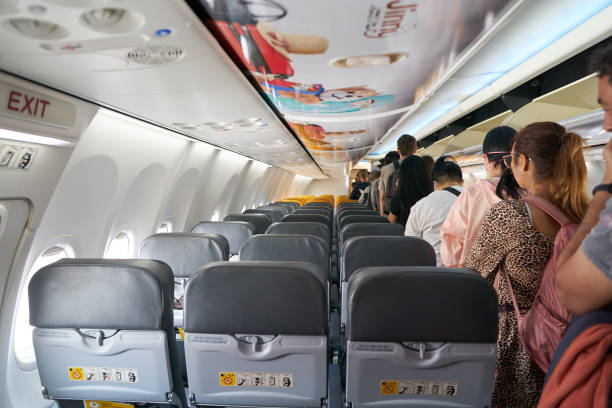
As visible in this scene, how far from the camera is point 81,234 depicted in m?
3.83

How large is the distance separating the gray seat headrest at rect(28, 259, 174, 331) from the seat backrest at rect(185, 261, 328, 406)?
19 centimetres

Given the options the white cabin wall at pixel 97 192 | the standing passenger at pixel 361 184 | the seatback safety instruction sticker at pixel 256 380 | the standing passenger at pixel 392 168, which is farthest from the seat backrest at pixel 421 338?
the standing passenger at pixel 361 184

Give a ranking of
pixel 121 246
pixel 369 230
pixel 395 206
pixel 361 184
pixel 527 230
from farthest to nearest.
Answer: pixel 361 184, pixel 395 206, pixel 121 246, pixel 369 230, pixel 527 230

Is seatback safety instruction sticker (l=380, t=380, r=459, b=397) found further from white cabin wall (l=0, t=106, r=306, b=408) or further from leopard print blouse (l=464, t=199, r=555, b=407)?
white cabin wall (l=0, t=106, r=306, b=408)

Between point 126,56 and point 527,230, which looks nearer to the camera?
point 527,230

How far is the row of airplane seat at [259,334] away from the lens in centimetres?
182

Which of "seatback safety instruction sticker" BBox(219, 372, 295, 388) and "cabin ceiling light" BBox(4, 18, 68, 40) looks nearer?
"cabin ceiling light" BBox(4, 18, 68, 40)

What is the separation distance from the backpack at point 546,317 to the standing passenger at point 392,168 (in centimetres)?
328

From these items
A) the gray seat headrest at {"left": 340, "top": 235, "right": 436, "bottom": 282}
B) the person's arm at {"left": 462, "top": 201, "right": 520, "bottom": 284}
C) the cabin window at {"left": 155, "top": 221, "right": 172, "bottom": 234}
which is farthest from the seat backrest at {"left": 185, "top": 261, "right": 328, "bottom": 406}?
the cabin window at {"left": 155, "top": 221, "right": 172, "bottom": 234}

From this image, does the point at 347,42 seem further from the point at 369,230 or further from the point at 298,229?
the point at 298,229

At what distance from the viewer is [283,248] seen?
11.1 ft

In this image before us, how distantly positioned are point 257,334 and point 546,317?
4.16ft

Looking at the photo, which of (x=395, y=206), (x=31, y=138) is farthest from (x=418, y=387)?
(x=395, y=206)

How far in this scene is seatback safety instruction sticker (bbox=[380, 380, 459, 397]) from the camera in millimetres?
1904
